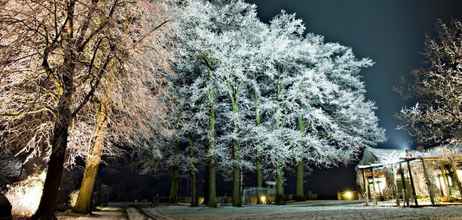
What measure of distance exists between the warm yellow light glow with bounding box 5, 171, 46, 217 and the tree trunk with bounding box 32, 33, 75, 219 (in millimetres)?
4254

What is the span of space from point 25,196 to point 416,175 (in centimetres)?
1987

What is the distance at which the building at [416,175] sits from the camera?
595 inches

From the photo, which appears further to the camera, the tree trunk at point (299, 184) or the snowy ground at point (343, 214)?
the tree trunk at point (299, 184)

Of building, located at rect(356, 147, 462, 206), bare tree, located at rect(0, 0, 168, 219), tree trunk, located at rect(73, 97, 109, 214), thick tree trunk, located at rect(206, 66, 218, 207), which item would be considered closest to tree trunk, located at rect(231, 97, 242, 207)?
thick tree trunk, located at rect(206, 66, 218, 207)

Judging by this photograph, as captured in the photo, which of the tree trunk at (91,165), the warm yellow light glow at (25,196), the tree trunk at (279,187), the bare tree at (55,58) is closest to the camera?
the bare tree at (55,58)

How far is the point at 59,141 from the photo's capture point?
25.6 feet

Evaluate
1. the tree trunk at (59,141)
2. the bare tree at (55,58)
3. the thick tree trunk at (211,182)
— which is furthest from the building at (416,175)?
the tree trunk at (59,141)

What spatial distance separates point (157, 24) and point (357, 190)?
24007 millimetres

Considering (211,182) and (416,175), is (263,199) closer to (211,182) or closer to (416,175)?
(211,182)

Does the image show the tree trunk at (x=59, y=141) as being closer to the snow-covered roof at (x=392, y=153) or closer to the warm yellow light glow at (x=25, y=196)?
the warm yellow light glow at (x=25, y=196)

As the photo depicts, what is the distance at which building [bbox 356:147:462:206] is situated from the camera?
49.6ft

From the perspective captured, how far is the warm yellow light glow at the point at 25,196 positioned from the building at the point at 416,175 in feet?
45.6

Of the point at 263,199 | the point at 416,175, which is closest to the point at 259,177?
the point at 263,199

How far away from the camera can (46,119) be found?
9.74 m
